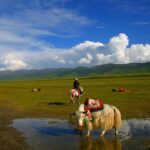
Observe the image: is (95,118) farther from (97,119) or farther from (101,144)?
(101,144)

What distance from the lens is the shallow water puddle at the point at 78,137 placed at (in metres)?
12.6

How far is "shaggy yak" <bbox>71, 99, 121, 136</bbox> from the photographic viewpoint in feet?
48.0

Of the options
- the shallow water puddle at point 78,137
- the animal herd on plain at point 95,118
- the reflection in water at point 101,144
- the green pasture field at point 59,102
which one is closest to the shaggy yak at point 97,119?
the animal herd on plain at point 95,118

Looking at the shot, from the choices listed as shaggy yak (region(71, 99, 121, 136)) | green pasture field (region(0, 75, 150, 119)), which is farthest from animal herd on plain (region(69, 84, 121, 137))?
green pasture field (region(0, 75, 150, 119))

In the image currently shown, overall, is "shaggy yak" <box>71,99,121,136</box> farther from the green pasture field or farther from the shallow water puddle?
the green pasture field

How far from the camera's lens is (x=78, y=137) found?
14.5 metres

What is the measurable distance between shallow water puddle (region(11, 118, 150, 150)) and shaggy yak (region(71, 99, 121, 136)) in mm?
474

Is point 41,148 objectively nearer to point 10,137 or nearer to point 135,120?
point 10,137

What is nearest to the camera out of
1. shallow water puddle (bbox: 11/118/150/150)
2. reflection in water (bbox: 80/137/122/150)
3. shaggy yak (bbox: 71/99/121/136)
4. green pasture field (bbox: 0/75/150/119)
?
reflection in water (bbox: 80/137/122/150)

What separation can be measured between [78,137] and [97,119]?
53.5 inches

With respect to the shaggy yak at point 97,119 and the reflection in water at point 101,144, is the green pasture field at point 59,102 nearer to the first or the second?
the shaggy yak at point 97,119

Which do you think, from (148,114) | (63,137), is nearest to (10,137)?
(63,137)

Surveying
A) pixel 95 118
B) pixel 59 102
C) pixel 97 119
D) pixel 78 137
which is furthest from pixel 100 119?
pixel 59 102

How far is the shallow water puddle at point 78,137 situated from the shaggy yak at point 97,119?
47 cm
